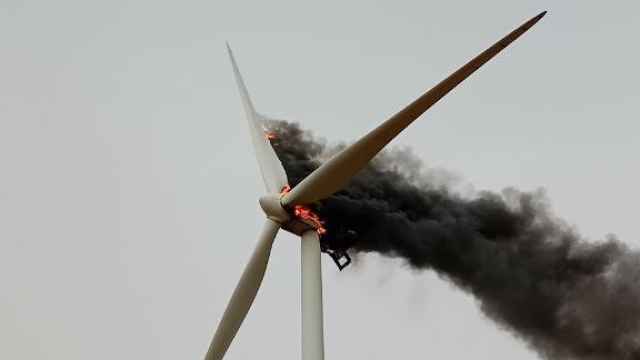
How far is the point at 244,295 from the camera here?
40719 mm

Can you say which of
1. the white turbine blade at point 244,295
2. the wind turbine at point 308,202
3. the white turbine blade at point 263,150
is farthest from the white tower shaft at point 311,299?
the white turbine blade at point 263,150

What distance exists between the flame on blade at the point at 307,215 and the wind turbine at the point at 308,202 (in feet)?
0.04

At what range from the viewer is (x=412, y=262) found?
49.8 meters

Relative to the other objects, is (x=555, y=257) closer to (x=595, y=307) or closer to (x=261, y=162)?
(x=595, y=307)

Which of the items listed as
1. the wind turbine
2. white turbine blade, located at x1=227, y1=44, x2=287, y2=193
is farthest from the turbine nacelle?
white turbine blade, located at x1=227, y1=44, x2=287, y2=193

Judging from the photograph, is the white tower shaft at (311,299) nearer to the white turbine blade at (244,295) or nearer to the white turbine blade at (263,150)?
the white turbine blade at (244,295)

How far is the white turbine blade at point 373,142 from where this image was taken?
1357 inches

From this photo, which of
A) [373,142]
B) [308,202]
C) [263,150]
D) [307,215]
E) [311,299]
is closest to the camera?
[373,142]

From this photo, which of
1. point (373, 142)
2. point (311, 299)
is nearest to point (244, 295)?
point (311, 299)

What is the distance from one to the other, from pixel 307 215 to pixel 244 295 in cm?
429

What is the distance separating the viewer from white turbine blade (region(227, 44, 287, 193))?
4253 cm

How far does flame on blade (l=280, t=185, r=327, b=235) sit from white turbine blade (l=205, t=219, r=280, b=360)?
3.41 feet

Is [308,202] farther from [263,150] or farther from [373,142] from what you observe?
[263,150]

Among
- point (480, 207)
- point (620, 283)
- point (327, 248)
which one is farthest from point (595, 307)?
point (327, 248)
